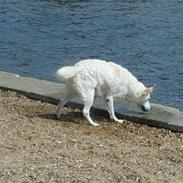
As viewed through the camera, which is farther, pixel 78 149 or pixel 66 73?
pixel 66 73

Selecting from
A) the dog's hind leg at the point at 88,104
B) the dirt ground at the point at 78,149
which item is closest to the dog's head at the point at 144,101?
the dirt ground at the point at 78,149

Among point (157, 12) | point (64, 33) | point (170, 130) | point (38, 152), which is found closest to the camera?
point (38, 152)

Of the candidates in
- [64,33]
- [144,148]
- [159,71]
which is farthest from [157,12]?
[144,148]

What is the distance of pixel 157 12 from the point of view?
73.9ft

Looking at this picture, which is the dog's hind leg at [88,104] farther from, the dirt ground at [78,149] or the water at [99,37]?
the water at [99,37]

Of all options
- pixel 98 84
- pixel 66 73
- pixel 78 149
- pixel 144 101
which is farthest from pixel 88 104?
pixel 78 149

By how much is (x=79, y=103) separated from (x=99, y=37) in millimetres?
8623

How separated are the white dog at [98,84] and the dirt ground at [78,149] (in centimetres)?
35

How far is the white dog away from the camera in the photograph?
31.2 ft

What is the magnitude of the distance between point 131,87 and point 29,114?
1603 millimetres

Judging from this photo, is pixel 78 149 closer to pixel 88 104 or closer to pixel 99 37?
pixel 88 104

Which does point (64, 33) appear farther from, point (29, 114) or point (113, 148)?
point (113, 148)

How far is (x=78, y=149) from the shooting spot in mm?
8383

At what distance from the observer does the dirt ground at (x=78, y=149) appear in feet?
24.2
